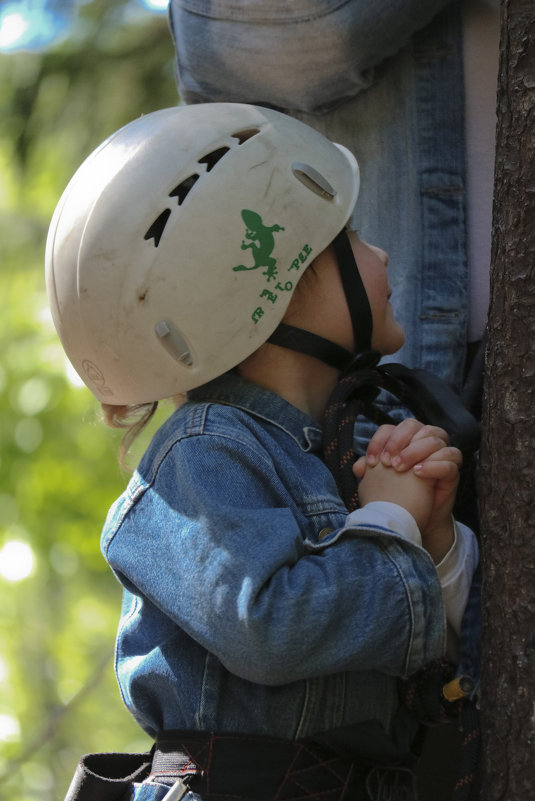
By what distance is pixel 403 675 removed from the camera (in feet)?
7.04

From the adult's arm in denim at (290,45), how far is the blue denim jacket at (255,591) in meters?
0.90

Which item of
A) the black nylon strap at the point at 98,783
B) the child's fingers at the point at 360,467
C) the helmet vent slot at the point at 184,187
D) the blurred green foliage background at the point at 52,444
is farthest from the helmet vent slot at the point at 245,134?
the black nylon strap at the point at 98,783

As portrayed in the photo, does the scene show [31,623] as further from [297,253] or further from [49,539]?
[297,253]

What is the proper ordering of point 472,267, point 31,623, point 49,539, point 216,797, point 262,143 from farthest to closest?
1. point 31,623
2. point 49,539
3. point 472,267
4. point 262,143
5. point 216,797

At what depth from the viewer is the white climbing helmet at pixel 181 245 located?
2.35 meters

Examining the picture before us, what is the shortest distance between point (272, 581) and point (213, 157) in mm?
971

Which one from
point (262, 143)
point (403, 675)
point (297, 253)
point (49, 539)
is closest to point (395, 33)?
point (262, 143)

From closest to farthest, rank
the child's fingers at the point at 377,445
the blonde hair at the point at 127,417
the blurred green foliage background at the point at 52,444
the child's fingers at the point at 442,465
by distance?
the child's fingers at the point at 442,465 → the child's fingers at the point at 377,445 → the blonde hair at the point at 127,417 → the blurred green foliage background at the point at 52,444

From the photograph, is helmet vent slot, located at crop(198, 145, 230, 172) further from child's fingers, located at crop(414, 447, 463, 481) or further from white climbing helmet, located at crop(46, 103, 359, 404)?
child's fingers, located at crop(414, 447, 463, 481)

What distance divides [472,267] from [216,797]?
4.69 ft

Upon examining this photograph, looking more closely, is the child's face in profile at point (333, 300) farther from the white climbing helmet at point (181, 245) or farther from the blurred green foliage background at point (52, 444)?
the blurred green foliage background at point (52, 444)

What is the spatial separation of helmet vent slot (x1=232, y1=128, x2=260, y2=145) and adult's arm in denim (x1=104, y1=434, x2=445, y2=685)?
715 mm

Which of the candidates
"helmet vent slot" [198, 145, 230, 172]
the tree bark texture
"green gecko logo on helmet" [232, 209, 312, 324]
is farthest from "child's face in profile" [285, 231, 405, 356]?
the tree bark texture

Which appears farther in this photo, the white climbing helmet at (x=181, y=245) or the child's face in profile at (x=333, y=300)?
the child's face in profile at (x=333, y=300)
